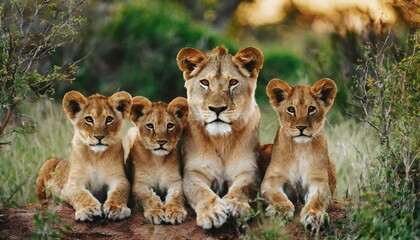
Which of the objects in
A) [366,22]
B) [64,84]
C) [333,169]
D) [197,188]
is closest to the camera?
[197,188]

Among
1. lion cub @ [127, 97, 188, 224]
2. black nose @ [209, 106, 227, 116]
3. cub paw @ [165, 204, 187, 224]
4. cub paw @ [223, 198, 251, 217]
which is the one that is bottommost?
cub paw @ [165, 204, 187, 224]

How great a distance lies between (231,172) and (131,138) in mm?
897

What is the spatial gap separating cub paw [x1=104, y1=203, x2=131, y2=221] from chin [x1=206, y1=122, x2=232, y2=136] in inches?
32.6

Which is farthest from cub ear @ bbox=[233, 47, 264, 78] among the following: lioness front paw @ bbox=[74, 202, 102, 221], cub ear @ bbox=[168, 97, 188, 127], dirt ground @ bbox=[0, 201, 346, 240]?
lioness front paw @ bbox=[74, 202, 102, 221]

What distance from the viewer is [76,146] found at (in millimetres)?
6629

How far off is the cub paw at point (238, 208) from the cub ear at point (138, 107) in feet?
3.32

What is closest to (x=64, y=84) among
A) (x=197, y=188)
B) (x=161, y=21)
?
(x=161, y=21)

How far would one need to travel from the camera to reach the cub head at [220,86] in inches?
251

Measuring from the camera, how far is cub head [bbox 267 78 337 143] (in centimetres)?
621

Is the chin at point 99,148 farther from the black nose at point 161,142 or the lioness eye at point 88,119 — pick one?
the black nose at point 161,142

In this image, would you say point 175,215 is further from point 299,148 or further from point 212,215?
point 299,148

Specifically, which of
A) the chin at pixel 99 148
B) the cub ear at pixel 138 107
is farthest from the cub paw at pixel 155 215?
the cub ear at pixel 138 107

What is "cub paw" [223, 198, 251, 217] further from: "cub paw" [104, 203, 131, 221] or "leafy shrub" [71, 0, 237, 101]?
"leafy shrub" [71, 0, 237, 101]

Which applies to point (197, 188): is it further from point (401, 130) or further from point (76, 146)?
point (401, 130)
